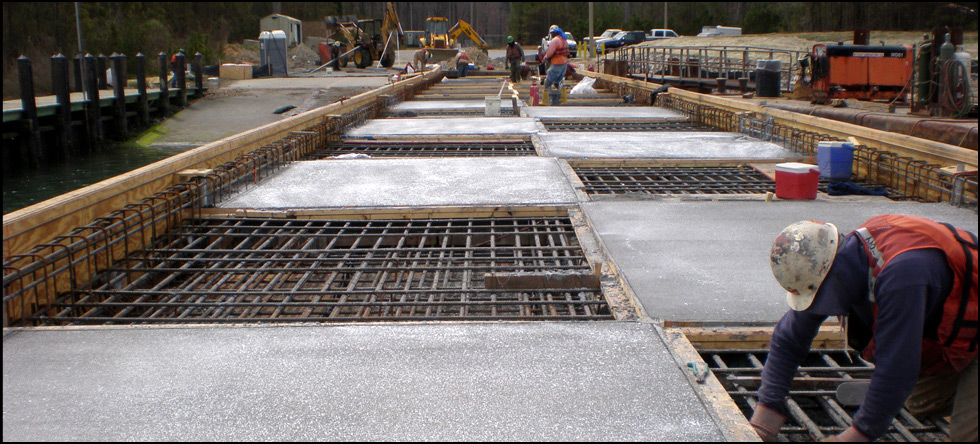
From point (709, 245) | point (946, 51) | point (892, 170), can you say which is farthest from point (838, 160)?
point (946, 51)

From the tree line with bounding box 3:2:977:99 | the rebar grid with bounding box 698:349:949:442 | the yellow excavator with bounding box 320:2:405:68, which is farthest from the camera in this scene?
the yellow excavator with bounding box 320:2:405:68

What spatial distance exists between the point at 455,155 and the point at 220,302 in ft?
17.1

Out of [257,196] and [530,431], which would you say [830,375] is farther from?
[257,196]

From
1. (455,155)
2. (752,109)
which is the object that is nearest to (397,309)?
(455,155)

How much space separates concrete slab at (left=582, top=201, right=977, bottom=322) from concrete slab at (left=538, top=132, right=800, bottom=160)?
233 cm

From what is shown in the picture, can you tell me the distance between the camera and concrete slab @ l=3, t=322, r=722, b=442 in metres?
2.29

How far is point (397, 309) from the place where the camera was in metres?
3.90

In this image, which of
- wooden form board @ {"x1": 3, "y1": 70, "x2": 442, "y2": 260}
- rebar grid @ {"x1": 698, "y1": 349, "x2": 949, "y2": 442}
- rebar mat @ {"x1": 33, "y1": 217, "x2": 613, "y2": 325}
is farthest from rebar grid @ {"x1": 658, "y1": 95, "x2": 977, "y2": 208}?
wooden form board @ {"x1": 3, "y1": 70, "x2": 442, "y2": 260}

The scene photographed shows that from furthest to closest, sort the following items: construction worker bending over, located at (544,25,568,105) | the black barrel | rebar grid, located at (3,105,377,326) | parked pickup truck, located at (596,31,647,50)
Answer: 1. parked pickup truck, located at (596,31,647,50)
2. construction worker bending over, located at (544,25,568,105)
3. the black barrel
4. rebar grid, located at (3,105,377,326)

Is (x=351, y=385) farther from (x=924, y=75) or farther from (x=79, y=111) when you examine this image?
(x=79, y=111)

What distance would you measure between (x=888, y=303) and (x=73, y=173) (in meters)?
17.7

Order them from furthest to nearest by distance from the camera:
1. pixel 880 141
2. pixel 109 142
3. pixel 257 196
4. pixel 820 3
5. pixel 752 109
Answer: pixel 820 3, pixel 109 142, pixel 752 109, pixel 880 141, pixel 257 196

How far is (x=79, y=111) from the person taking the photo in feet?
61.2

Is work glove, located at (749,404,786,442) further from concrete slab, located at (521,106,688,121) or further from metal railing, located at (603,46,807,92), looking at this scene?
metal railing, located at (603,46,807,92)
